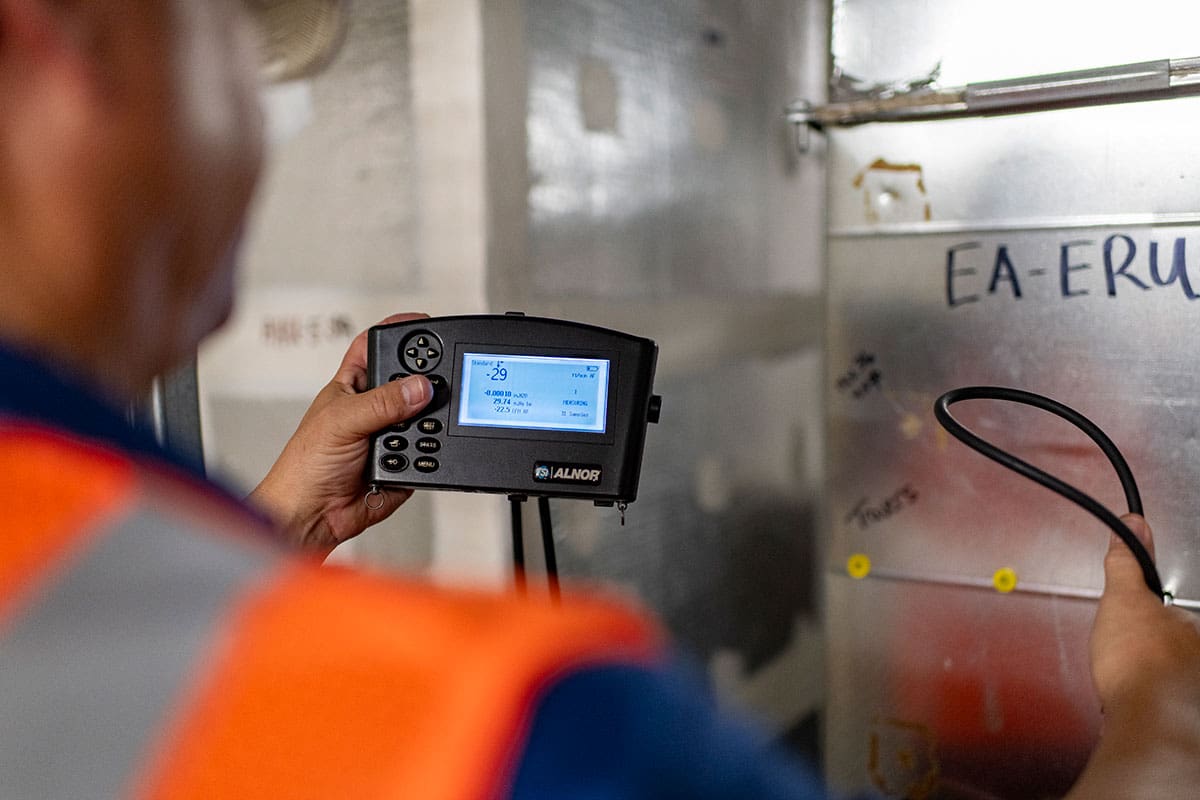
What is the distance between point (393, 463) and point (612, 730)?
682 millimetres

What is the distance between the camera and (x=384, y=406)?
2.77ft

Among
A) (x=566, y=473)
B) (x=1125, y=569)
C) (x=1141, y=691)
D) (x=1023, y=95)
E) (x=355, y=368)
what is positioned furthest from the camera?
→ (x=1023, y=95)

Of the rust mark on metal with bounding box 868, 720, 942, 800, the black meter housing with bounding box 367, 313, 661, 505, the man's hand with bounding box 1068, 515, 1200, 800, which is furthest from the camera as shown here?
the rust mark on metal with bounding box 868, 720, 942, 800

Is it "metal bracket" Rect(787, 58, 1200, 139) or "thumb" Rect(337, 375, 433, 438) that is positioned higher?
"metal bracket" Rect(787, 58, 1200, 139)

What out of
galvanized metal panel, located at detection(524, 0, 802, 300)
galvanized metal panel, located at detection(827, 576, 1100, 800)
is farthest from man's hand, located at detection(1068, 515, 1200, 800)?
galvanized metal panel, located at detection(524, 0, 802, 300)

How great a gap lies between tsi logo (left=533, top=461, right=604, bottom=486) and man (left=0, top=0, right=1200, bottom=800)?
21.4 inches

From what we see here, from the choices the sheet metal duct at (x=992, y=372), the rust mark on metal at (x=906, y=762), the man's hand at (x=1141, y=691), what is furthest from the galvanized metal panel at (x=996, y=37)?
the rust mark on metal at (x=906, y=762)

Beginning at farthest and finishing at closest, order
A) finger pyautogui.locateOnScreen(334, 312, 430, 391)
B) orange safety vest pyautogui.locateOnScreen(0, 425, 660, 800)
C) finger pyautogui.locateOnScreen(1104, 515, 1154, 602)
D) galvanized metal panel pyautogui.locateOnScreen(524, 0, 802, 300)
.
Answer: galvanized metal panel pyautogui.locateOnScreen(524, 0, 802, 300)
finger pyautogui.locateOnScreen(334, 312, 430, 391)
finger pyautogui.locateOnScreen(1104, 515, 1154, 602)
orange safety vest pyautogui.locateOnScreen(0, 425, 660, 800)

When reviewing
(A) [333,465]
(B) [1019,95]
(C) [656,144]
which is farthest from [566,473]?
(C) [656,144]

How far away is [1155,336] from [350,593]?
3.52 feet

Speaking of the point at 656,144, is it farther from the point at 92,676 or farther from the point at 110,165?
the point at 92,676

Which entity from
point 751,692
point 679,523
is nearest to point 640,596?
point 679,523

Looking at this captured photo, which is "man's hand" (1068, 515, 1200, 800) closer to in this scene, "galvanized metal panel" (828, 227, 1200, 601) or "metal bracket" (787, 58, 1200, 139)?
"galvanized metal panel" (828, 227, 1200, 601)

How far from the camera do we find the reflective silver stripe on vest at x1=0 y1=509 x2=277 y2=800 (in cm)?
19
